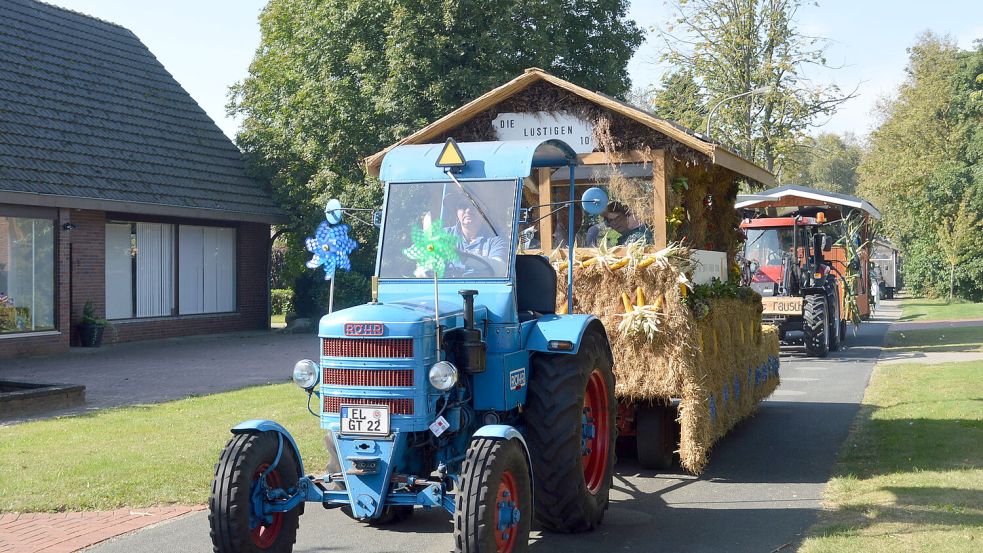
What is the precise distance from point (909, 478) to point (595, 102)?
4498 mm

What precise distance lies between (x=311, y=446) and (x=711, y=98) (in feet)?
78.3

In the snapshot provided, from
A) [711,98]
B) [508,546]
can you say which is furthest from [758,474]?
[711,98]

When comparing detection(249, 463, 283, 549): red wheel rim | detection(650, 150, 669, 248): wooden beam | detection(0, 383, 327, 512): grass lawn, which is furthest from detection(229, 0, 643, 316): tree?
detection(249, 463, 283, 549): red wheel rim

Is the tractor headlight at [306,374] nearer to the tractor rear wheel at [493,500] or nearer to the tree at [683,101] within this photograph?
the tractor rear wheel at [493,500]

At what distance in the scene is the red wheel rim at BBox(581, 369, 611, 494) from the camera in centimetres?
709

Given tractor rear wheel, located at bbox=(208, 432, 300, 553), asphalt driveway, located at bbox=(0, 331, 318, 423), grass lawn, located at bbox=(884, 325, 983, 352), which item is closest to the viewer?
tractor rear wheel, located at bbox=(208, 432, 300, 553)

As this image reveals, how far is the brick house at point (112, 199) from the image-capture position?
734 inches


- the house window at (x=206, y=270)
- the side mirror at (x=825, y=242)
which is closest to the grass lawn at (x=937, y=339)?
the side mirror at (x=825, y=242)

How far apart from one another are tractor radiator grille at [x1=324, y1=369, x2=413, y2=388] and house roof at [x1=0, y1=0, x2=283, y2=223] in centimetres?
1393

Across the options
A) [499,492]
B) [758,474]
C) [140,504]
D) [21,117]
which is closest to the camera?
[499,492]

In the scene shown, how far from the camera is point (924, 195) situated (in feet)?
152

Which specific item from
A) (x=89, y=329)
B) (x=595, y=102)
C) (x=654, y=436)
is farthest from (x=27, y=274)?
(x=654, y=436)

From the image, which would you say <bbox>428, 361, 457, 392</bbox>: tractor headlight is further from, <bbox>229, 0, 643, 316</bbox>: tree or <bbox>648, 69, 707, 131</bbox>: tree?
<bbox>648, 69, 707, 131</bbox>: tree

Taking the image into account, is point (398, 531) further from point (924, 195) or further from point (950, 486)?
point (924, 195)
